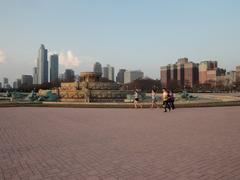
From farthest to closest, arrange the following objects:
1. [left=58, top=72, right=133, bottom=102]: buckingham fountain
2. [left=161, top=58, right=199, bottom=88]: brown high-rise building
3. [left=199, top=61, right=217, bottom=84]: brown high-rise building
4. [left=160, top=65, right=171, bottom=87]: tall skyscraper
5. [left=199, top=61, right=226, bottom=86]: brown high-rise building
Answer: [left=160, top=65, right=171, bottom=87]: tall skyscraper
[left=161, top=58, right=199, bottom=88]: brown high-rise building
[left=199, top=61, right=217, bottom=84]: brown high-rise building
[left=199, top=61, right=226, bottom=86]: brown high-rise building
[left=58, top=72, right=133, bottom=102]: buckingham fountain

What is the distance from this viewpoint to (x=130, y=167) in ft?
19.0

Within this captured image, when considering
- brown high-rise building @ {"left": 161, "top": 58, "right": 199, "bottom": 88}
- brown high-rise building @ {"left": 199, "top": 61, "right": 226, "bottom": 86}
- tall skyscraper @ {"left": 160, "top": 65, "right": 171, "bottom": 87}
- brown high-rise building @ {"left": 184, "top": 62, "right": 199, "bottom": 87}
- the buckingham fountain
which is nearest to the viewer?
the buckingham fountain

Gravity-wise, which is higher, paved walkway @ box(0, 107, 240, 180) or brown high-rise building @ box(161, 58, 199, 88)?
brown high-rise building @ box(161, 58, 199, 88)

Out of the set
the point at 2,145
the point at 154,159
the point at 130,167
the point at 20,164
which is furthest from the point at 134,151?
the point at 2,145

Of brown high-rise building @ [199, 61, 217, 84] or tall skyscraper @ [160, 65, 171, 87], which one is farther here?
tall skyscraper @ [160, 65, 171, 87]

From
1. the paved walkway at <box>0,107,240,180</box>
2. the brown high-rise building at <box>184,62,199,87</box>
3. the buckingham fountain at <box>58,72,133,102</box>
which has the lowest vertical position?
the paved walkway at <box>0,107,240,180</box>

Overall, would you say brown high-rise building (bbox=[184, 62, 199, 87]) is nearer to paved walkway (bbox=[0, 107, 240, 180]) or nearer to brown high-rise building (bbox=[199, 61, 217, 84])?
brown high-rise building (bbox=[199, 61, 217, 84])

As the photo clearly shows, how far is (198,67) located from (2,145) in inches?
6275

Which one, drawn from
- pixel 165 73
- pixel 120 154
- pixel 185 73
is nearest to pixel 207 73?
pixel 185 73

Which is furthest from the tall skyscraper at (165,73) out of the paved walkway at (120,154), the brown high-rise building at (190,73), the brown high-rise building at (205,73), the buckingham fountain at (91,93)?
the paved walkway at (120,154)

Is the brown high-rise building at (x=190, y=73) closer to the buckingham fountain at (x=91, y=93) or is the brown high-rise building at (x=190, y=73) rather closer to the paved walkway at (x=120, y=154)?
the buckingham fountain at (x=91, y=93)

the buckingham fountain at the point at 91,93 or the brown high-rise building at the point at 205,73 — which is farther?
the brown high-rise building at the point at 205,73

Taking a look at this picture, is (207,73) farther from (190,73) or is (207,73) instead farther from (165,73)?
(165,73)

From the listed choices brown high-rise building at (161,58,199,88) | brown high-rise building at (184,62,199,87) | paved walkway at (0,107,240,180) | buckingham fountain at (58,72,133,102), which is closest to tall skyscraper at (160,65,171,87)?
brown high-rise building at (161,58,199,88)
